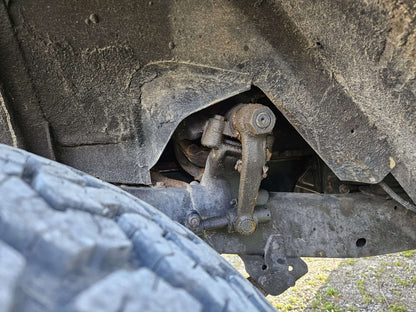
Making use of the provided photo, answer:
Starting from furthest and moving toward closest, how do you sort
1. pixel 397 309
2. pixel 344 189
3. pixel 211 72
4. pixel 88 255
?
pixel 397 309, pixel 344 189, pixel 211 72, pixel 88 255

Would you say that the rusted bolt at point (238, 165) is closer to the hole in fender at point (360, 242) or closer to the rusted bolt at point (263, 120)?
the rusted bolt at point (263, 120)

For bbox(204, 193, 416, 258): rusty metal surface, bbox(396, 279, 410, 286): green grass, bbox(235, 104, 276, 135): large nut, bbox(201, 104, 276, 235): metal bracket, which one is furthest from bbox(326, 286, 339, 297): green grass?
bbox(235, 104, 276, 135): large nut

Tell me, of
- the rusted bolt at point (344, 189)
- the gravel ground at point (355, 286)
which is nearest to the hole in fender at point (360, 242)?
the rusted bolt at point (344, 189)

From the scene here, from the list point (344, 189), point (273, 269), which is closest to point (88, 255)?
point (273, 269)

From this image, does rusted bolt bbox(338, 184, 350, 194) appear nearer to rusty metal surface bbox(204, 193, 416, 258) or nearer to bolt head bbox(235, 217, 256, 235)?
rusty metal surface bbox(204, 193, 416, 258)

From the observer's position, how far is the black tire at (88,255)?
0.39m

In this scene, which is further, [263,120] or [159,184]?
[159,184]

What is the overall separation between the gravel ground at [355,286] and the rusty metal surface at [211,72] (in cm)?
127

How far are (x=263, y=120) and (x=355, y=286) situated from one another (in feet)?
5.53

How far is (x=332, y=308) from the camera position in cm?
193

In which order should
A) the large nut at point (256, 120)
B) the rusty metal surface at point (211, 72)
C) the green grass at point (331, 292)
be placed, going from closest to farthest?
the rusty metal surface at point (211, 72) < the large nut at point (256, 120) < the green grass at point (331, 292)

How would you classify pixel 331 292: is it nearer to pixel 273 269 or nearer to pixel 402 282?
pixel 402 282

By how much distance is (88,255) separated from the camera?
423 millimetres

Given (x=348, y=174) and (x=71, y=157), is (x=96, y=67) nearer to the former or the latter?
(x=71, y=157)
